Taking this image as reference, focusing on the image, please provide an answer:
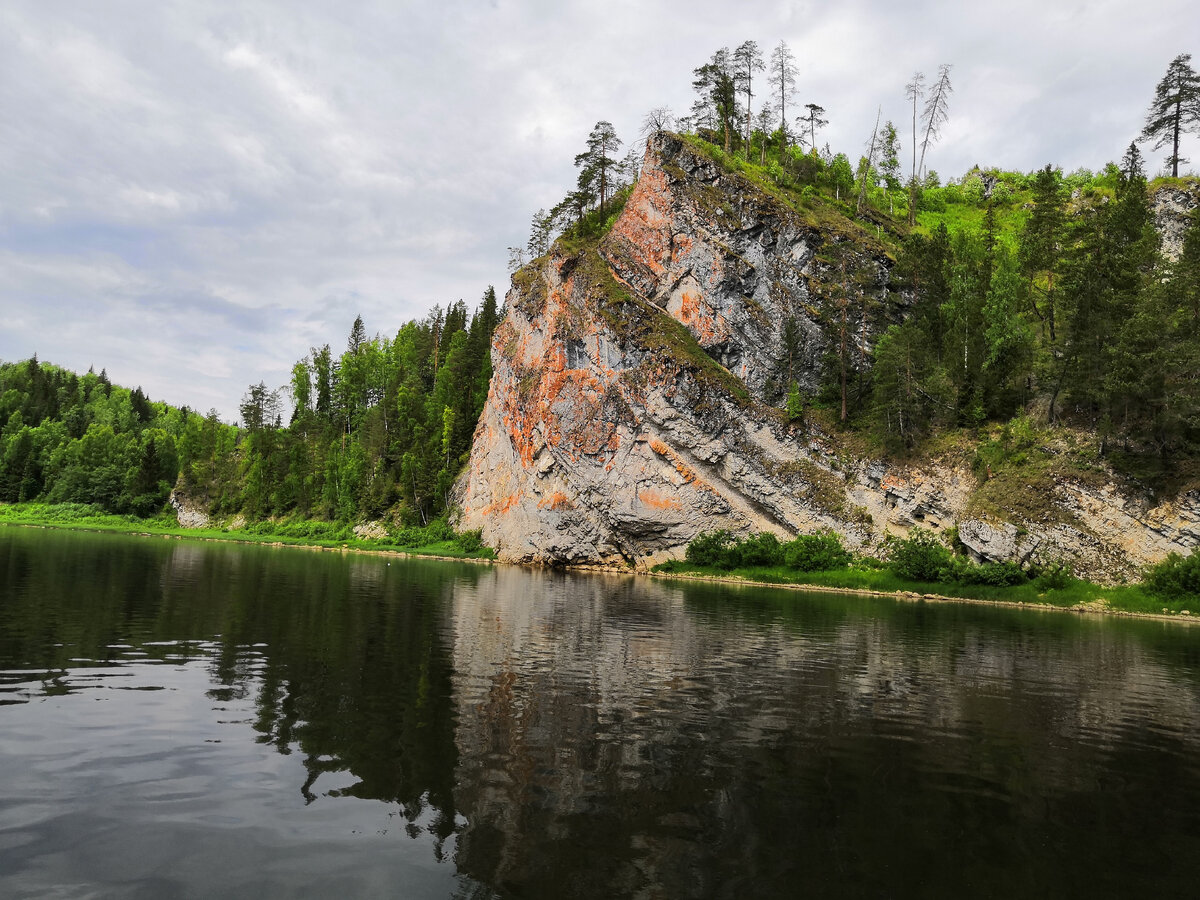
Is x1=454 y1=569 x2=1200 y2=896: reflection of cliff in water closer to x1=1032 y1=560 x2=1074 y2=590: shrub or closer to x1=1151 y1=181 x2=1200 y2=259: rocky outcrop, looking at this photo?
x1=1032 y1=560 x2=1074 y2=590: shrub

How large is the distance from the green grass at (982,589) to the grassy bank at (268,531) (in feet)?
121

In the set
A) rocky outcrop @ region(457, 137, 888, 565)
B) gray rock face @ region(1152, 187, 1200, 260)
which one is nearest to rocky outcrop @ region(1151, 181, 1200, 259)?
gray rock face @ region(1152, 187, 1200, 260)

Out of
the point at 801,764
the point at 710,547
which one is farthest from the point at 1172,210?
the point at 801,764

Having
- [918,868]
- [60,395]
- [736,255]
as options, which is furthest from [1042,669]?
[60,395]

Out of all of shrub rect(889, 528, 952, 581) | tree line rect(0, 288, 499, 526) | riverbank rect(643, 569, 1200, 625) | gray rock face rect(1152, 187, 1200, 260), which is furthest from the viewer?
tree line rect(0, 288, 499, 526)

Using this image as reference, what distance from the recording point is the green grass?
50938mm

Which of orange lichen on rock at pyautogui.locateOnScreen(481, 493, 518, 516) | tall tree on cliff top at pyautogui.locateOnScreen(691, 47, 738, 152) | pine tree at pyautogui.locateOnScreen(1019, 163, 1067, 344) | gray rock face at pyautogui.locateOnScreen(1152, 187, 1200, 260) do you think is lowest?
orange lichen on rock at pyautogui.locateOnScreen(481, 493, 518, 516)

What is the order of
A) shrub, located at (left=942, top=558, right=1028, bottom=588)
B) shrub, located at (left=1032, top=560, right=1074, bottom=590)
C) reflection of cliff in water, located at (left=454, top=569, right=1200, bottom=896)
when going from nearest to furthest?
1. reflection of cliff in water, located at (left=454, top=569, right=1200, bottom=896)
2. shrub, located at (left=1032, top=560, right=1074, bottom=590)
3. shrub, located at (left=942, top=558, right=1028, bottom=588)

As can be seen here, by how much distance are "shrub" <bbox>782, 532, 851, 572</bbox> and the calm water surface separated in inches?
1400

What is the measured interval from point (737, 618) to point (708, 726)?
21.6 meters

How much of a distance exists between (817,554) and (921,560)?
933 cm

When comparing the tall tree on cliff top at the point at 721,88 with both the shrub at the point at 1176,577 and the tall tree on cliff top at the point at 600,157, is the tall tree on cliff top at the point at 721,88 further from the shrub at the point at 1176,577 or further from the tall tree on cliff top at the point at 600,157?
the shrub at the point at 1176,577

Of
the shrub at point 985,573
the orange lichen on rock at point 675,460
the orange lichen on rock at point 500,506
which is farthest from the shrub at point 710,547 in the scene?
the orange lichen on rock at point 500,506

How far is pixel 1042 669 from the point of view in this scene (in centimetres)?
2594
